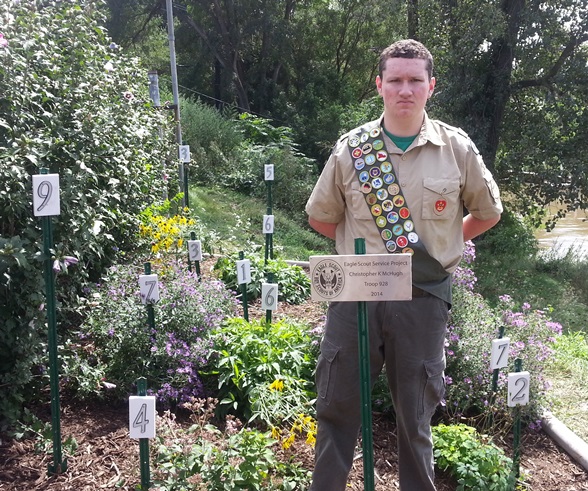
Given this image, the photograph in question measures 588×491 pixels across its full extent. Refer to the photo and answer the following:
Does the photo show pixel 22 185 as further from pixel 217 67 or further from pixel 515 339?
pixel 217 67

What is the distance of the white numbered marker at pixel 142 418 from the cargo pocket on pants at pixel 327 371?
68 cm

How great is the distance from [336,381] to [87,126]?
2436 mm

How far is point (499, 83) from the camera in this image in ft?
34.6

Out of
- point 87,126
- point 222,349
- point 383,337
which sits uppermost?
point 87,126

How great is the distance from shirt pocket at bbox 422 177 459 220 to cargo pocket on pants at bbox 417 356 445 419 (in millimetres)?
575

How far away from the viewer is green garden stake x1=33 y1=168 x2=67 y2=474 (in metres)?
2.77

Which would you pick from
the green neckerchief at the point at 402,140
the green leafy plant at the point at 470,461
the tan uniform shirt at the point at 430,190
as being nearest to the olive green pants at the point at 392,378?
the tan uniform shirt at the point at 430,190

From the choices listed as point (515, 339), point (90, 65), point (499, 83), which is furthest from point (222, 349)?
point (499, 83)

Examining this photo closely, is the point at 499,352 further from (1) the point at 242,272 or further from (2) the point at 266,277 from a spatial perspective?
(2) the point at 266,277

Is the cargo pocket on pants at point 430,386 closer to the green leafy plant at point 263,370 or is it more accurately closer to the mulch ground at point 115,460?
the mulch ground at point 115,460

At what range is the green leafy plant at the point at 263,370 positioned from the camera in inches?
136

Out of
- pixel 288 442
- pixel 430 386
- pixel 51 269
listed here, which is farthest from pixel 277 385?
pixel 51 269

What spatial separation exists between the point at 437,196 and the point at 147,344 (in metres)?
2.08

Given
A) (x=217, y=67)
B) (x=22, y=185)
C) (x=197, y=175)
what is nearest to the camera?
(x=22, y=185)
